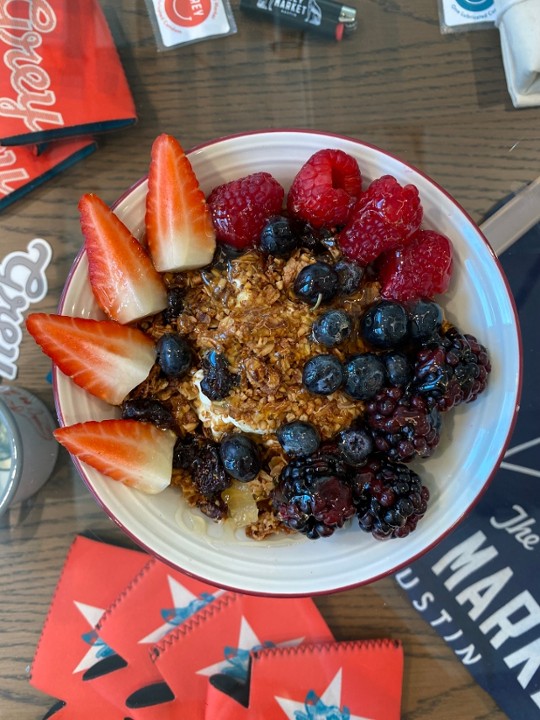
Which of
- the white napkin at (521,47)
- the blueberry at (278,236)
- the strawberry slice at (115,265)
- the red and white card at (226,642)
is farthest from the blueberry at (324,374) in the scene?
the white napkin at (521,47)

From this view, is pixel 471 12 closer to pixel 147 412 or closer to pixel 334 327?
pixel 334 327

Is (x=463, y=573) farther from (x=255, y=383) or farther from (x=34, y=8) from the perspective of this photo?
(x=34, y=8)

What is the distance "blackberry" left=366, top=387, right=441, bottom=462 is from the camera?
3.06 ft

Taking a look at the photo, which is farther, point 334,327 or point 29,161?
point 29,161

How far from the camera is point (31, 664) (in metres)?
1.29

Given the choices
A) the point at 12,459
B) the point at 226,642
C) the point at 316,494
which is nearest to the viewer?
the point at 316,494

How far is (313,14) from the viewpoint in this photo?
1.34m

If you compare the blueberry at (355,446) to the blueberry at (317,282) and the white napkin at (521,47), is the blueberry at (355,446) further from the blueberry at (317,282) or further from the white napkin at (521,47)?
the white napkin at (521,47)

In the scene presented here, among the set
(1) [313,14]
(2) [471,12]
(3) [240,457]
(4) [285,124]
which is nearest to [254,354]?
(3) [240,457]

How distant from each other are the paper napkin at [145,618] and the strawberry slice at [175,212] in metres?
0.70

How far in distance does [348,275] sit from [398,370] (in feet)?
0.64

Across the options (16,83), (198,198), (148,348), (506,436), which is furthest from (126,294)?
(506,436)

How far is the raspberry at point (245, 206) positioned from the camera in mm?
1016

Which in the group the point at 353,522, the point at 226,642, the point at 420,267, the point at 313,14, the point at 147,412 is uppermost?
the point at 313,14
